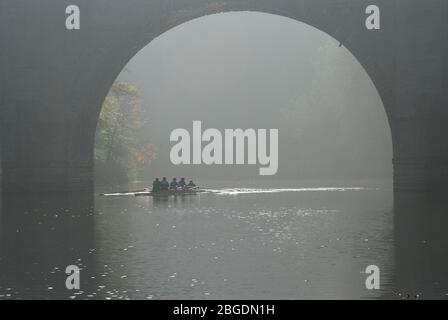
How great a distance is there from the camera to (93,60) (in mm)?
31703

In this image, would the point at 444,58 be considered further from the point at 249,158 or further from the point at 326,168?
the point at 249,158

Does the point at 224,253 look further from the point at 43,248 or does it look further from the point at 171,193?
the point at 171,193

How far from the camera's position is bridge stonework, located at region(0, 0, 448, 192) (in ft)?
97.2

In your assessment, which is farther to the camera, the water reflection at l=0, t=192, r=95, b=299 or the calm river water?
the water reflection at l=0, t=192, r=95, b=299

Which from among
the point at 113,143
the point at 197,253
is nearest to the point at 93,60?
→ the point at 197,253

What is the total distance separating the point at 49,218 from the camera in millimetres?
19547

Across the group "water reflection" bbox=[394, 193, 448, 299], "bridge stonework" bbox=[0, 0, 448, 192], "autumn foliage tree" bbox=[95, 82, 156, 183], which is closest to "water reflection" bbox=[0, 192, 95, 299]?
"water reflection" bbox=[394, 193, 448, 299]

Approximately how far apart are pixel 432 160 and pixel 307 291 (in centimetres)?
2055

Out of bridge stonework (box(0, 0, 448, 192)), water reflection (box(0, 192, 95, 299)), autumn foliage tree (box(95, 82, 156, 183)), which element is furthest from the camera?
autumn foliage tree (box(95, 82, 156, 183))

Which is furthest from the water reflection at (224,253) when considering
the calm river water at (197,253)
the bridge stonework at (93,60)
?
the bridge stonework at (93,60)

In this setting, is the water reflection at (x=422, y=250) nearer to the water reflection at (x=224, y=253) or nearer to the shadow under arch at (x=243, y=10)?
the water reflection at (x=224, y=253)

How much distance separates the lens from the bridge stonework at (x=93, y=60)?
97.2 feet

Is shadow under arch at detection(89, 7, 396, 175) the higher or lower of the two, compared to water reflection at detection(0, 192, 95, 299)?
higher

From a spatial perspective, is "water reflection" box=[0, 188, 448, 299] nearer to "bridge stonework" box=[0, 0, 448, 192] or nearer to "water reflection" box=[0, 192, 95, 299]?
"water reflection" box=[0, 192, 95, 299]
